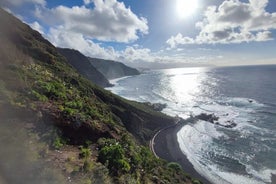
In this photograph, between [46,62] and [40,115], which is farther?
[46,62]

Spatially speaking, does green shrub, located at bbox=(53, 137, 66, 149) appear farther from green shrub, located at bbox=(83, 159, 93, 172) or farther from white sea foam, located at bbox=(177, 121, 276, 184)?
white sea foam, located at bbox=(177, 121, 276, 184)

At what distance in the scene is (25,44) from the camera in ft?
159

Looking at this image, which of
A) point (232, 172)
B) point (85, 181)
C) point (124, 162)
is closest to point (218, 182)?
point (232, 172)

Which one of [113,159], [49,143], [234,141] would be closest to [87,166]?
[113,159]

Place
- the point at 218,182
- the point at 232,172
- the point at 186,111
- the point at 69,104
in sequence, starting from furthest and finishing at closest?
the point at 186,111
the point at 232,172
the point at 218,182
the point at 69,104

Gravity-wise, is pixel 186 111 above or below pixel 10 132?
below

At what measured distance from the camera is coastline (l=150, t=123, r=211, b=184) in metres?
50.6

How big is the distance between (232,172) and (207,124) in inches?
1565

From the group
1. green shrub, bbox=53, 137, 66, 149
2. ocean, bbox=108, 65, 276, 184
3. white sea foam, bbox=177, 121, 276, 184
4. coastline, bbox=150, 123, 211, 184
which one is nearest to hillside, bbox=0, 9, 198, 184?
green shrub, bbox=53, 137, 66, 149

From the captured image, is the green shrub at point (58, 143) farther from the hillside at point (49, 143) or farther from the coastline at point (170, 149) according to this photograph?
the coastline at point (170, 149)

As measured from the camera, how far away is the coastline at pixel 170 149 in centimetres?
5059

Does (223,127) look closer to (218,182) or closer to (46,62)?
(218,182)

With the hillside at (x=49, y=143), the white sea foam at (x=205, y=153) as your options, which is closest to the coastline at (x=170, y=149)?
the white sea foam at (x=205, y=153)

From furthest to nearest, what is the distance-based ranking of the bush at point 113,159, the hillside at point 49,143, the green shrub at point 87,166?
the bush at point 113,159, the green shrub at point 87,166, the hillside at point 49,143
